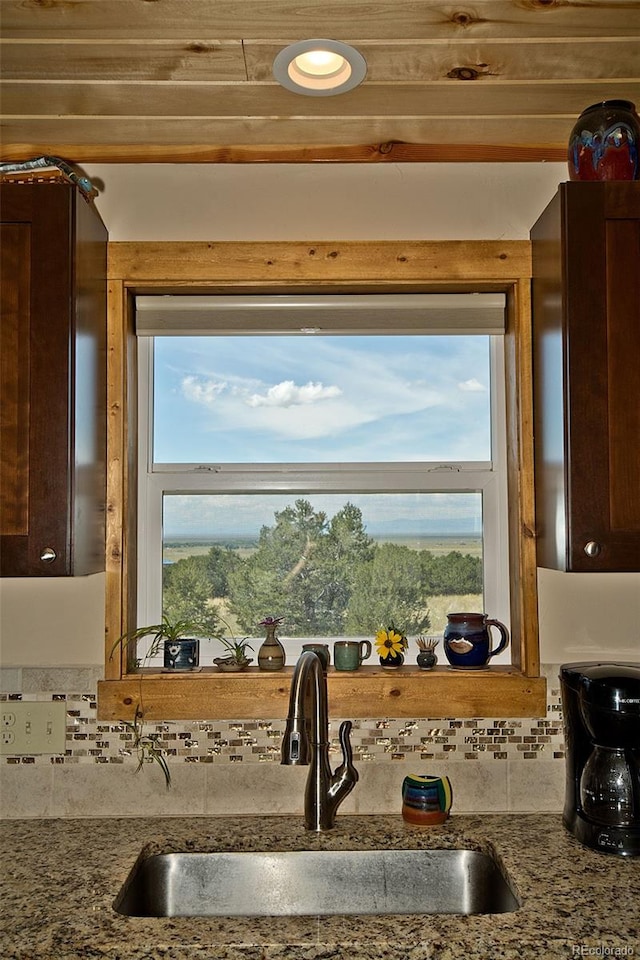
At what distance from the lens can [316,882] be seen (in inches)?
69.1

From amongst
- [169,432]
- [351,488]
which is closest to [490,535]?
[351,488]

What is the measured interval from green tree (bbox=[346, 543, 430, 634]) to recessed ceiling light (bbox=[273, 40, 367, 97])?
1099 mm

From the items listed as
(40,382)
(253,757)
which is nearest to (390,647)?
(253,757)

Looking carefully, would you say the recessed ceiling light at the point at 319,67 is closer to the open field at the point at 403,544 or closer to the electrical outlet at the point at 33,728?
the open field at the point at 403,544

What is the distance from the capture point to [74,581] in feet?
6.60

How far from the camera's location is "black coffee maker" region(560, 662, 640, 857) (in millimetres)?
1662

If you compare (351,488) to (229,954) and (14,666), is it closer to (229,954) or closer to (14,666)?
(14,666)

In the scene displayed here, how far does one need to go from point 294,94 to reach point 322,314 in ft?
1.71

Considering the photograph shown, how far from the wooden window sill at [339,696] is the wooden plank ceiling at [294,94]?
1273 mm

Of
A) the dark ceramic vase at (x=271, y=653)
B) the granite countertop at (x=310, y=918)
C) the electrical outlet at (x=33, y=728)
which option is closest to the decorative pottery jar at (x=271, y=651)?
the dark ceramic vase at (x=271, y=653)

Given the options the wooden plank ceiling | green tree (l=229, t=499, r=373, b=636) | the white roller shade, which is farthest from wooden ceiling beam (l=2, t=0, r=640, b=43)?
green tree (l=229, t=499, r=373, b=636)

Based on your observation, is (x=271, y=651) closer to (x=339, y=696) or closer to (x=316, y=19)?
(x=339, y=696)

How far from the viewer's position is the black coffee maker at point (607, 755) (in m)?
1.66

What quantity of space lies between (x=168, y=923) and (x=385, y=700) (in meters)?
0.70
